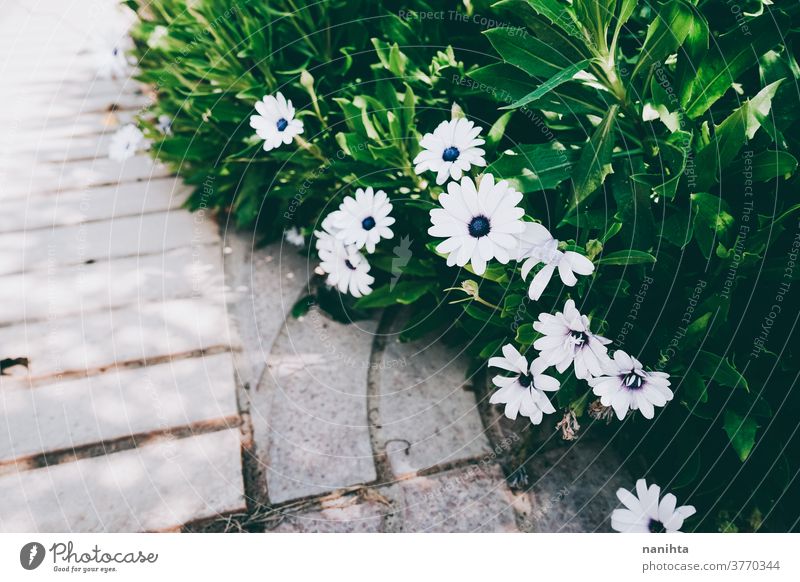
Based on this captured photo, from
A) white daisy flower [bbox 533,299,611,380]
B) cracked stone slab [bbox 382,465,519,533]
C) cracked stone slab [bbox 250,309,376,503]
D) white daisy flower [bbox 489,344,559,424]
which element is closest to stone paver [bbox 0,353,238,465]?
cracked stone slab [bbox 250,309,376,503]

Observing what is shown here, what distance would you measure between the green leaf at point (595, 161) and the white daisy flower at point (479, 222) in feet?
0.50

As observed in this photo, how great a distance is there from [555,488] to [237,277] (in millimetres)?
1101

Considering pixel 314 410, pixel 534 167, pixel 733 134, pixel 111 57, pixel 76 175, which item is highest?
pixel 733 134

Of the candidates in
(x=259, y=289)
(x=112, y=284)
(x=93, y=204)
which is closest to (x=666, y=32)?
(x=259, y=289)

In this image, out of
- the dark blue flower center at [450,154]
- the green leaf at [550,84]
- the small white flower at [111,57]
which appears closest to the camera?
the green leaf at [550,84]

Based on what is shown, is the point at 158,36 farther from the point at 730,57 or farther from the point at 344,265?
the point at 730,57

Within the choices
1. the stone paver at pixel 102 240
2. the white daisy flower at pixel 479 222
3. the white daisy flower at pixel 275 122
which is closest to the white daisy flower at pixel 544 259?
the white daisy flower at pixel 479 222

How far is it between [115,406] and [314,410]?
0.52m

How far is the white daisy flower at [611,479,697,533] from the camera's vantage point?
1235mm

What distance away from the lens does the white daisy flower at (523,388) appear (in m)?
1.20

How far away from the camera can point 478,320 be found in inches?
59.2

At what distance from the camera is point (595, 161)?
121 cm

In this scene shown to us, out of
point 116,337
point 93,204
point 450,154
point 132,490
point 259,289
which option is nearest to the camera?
point 450,154

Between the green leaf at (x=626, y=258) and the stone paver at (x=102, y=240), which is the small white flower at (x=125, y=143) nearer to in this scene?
the stone paver at (x=102, y=240)
